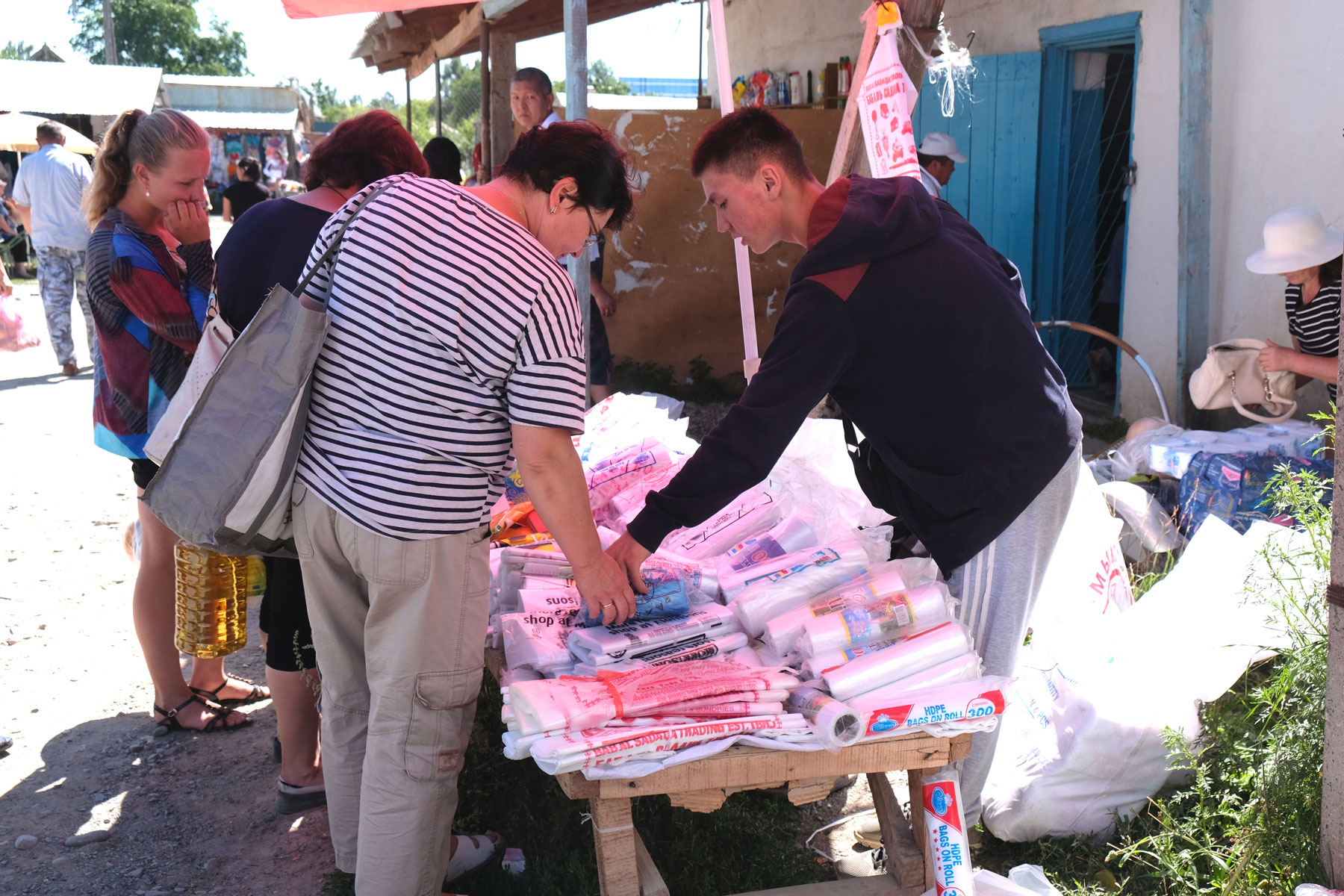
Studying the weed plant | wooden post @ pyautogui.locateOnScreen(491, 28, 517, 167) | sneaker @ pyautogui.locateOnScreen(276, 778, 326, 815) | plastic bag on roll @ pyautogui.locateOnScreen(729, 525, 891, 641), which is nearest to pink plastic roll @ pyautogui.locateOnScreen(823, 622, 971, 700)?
plastic bag on roll @ pyautogui.locateOnScreen(729, 525, 891, 641)

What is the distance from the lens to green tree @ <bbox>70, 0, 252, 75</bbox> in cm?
4988

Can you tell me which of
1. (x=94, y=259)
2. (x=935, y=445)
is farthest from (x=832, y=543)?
(x=94, y=259)

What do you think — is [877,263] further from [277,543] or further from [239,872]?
[239,872]

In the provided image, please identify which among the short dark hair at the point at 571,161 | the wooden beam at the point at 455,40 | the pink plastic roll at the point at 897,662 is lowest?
the pink plastic roll at the point at 897,662

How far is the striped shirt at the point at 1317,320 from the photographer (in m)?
4.09

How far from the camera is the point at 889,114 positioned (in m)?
3.89

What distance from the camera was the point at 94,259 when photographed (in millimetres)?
3059

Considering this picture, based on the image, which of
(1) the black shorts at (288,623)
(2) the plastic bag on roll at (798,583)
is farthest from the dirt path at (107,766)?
(2) the plastic bag on roll at (798,583)

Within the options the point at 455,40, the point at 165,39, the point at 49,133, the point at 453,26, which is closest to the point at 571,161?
the point at 455,40

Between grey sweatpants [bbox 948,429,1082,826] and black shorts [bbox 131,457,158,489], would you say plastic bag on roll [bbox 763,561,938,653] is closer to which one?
grey sweatpants [bbox 948,429,1082,826]

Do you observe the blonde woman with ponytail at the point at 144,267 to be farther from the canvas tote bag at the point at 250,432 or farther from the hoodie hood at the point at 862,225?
the hoodie hood at the point at 862,225

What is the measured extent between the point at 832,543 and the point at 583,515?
71cm

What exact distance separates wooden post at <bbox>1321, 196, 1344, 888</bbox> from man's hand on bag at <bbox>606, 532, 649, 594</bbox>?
4.64 feet

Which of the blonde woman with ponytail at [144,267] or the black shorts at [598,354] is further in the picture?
the black shorts at [598,354]
